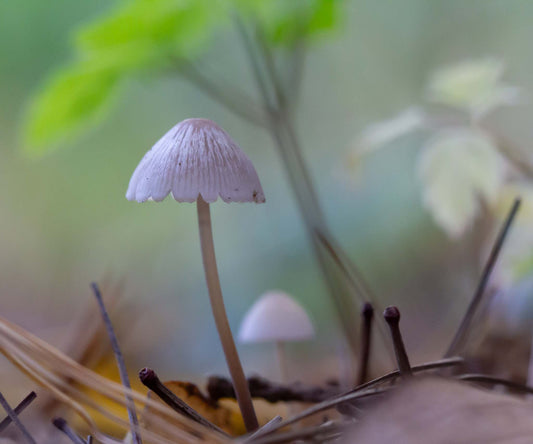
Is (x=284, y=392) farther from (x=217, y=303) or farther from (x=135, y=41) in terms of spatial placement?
(x=135, y=41)

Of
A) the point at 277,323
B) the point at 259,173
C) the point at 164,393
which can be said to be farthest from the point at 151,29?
the point at 259,173

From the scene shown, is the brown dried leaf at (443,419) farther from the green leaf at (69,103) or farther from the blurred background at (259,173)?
the blurred background at (259,173)

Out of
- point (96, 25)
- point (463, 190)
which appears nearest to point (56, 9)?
point (96, 25)

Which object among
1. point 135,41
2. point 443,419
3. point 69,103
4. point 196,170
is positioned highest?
point 135,41

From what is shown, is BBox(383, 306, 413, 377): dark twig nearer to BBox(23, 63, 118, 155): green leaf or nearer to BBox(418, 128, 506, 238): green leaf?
BBox(418, 128, 506, 238): green leaf

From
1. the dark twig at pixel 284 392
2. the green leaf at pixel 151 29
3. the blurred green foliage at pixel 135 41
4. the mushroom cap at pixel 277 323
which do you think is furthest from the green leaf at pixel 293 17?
the dark twig at pixel 284 392
